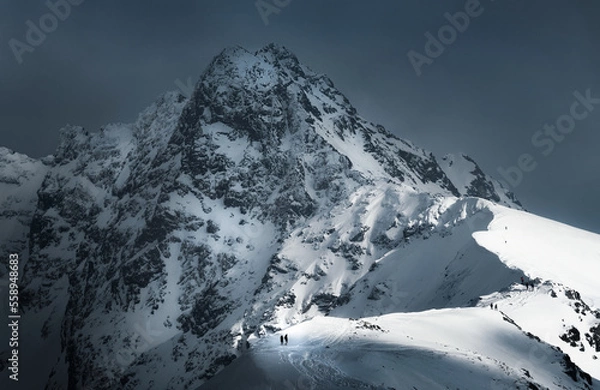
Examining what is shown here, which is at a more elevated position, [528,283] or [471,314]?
[528,283]

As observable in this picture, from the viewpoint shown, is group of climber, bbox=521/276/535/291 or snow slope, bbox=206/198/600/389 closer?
snow slope, bbox=206/198/600/389

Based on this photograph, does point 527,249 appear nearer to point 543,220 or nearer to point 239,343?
point 543,220

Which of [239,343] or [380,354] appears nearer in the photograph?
[380,354]

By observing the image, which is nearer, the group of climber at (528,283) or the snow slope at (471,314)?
the snow slope at (471,314)

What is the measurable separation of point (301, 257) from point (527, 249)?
9887 centimetres

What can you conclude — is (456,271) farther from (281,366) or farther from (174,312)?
(174,312)

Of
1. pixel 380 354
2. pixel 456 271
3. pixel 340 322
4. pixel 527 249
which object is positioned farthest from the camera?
pixel 456 271

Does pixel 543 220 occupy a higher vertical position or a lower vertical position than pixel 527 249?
higher

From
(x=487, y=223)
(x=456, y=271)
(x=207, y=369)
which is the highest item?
(x=487, y=223)

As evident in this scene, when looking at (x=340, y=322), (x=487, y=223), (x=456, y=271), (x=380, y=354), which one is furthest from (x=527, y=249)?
(x=380, y=354)

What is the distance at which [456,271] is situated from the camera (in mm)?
107688

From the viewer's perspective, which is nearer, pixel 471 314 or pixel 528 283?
pixel 471 314

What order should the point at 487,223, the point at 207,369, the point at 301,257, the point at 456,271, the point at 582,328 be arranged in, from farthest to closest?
1. the point at 301,257
2. the point at 207,369
3. the point at 487,223
4. the point at 456,271
5. the point at 582,328

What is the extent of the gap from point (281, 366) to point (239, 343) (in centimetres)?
13252
